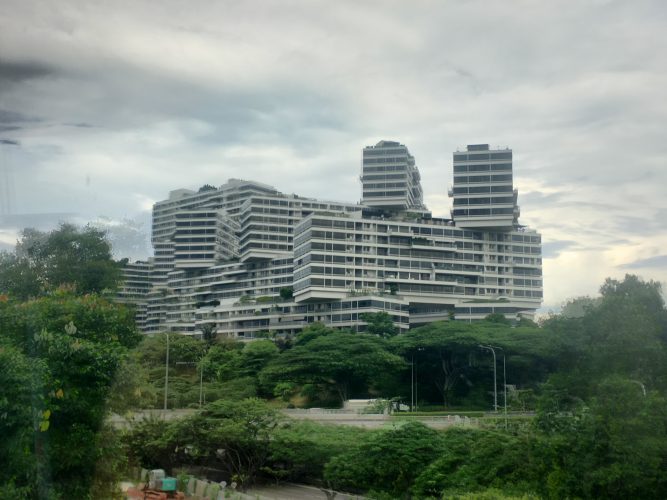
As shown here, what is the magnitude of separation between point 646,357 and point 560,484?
16960 millimetres

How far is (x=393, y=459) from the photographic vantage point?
1379 inches

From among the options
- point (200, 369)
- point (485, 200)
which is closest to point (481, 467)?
point (200, 369)

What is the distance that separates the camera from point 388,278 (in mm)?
112000

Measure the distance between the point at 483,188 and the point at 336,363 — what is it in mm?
48693

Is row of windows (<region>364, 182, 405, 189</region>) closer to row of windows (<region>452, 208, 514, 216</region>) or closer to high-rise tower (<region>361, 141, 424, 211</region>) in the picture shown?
high-rise tower (<region>361, 141, 424, 211</region>)

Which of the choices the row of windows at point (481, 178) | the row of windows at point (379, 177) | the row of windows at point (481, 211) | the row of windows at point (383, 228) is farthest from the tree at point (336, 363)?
the row of windows at point (379, 177)

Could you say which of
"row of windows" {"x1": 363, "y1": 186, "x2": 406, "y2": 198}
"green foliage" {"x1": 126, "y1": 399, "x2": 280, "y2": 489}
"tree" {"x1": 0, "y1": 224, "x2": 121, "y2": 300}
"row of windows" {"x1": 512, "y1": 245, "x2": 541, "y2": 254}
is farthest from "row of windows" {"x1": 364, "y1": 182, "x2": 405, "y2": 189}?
"green foliage" {"x1": 126, "y1": 399, "x2": 280, "y2": 489}

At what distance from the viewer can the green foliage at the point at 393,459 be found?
3484 centimetres

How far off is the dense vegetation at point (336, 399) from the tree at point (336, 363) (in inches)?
7.2

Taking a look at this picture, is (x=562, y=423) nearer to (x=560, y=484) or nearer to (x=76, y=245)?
(x=560, y=484)

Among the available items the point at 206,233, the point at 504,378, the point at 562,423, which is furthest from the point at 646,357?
the point at 206,233

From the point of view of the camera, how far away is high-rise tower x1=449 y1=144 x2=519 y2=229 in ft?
373

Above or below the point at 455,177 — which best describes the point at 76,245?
below

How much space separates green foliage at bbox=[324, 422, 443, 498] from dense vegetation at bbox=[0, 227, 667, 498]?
72 mm
